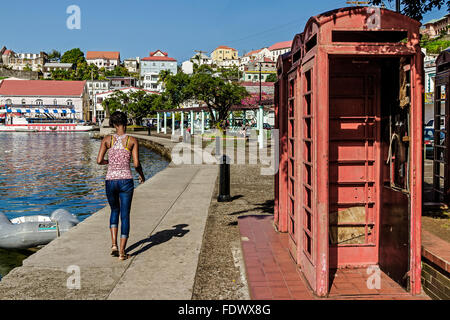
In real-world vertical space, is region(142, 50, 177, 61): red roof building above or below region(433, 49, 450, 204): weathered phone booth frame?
above

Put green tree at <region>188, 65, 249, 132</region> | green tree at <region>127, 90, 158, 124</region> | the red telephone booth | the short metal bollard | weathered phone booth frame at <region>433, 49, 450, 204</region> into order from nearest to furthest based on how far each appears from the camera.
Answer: the red telephone booth
weathered phone booth frame at <region>433, 49, 450, 204</region>
the short metal bollard
green tree at <region>188, 65, 249, 132</region>
green tree at <region>127, 90, 158, 124</region>

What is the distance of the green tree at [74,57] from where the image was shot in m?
150

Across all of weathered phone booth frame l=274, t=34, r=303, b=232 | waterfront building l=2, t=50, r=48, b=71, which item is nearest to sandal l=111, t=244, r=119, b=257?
weathered phone booth frame l=274, t=34, r=303, b=232

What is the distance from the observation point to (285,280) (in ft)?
15.7

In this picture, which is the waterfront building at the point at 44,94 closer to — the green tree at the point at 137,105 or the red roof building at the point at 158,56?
the green tree at the point at 137,105

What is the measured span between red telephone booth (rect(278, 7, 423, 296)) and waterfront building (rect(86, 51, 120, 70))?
7071 inches

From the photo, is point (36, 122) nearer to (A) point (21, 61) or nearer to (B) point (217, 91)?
(B) point (217, 91)

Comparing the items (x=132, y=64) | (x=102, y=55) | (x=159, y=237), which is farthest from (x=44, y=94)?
(x=102, y=55)

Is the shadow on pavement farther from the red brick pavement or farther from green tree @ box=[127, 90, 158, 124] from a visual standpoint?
green tree @ box=[127, 90, 158, 124]

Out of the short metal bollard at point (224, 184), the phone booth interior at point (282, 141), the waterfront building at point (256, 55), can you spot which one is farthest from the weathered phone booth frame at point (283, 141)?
the waterfront building at point (256, 55)

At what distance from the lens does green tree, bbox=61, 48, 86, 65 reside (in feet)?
493

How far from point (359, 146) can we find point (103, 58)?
607 ft

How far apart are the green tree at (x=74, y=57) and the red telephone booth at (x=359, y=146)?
515ft

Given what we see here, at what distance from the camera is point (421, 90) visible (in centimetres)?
414
